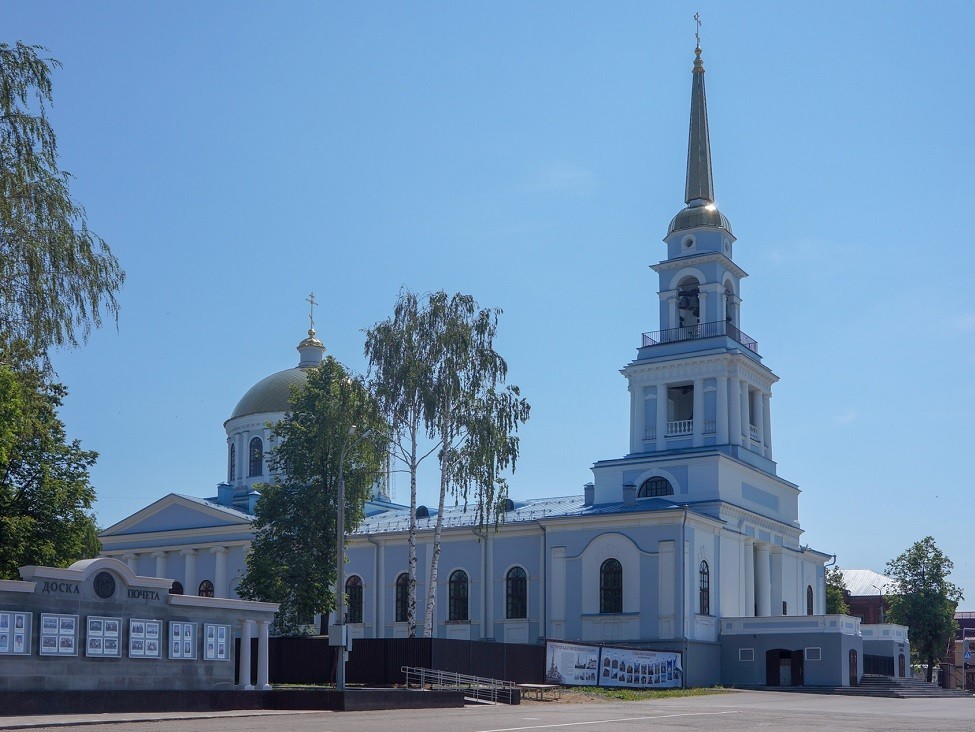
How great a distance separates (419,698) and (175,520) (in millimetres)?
33389

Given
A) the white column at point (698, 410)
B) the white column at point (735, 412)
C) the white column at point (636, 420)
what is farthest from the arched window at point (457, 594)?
the white column at point (735, 412)

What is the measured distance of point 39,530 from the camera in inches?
1513

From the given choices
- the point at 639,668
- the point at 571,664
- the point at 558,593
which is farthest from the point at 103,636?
the point at 558,593

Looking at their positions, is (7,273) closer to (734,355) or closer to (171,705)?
(171,705)

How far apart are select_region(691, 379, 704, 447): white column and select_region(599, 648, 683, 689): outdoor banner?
10085 millimetres

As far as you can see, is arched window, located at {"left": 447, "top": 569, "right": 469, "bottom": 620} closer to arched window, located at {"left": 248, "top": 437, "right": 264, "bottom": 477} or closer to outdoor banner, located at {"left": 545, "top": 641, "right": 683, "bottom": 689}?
outdoor banner, located at {"left": 545, "top": 641, "right": 683, "bottom": 689}

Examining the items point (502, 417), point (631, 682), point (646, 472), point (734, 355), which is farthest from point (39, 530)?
point (734, 355)

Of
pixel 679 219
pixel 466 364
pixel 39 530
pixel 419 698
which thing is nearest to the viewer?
pixel 419 698

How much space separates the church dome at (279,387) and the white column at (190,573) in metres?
8.68

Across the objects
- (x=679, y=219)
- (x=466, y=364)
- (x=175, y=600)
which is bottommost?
(x=175, y=600)

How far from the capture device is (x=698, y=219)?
55.3 meters

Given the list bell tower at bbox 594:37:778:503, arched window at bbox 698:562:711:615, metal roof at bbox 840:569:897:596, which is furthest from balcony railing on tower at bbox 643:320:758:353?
metal roof at bbox 840:569:897:596

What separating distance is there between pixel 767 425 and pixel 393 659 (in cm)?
2507

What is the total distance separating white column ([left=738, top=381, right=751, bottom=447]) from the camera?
53141 millimetres
